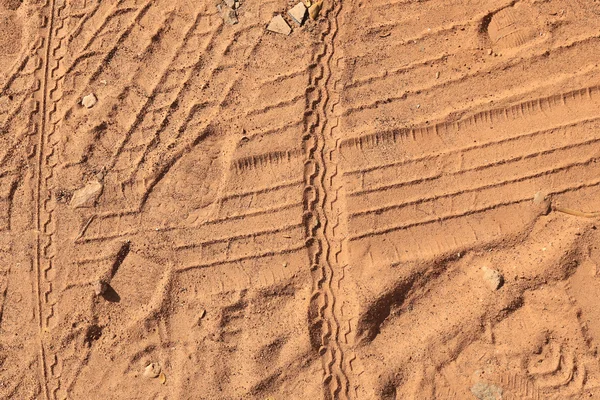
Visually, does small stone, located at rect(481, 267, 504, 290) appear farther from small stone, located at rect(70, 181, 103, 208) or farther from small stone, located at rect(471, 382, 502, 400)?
small stone, located at rect(70, 181, 103, 208)

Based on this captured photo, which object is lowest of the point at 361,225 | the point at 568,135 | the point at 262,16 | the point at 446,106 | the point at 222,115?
the point at 361,225

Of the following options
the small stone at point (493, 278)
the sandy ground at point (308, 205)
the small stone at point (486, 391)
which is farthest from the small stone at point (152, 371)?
the small stone at point (493, 278)

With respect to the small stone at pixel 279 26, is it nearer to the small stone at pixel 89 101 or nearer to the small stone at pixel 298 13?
the small stone at pixel 298 13

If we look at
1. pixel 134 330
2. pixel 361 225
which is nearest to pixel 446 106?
pixel 361 225

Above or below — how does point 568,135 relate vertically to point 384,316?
above

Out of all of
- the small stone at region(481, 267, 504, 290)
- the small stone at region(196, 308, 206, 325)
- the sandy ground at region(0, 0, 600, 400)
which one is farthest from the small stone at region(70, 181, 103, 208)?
the small stone at region(481, 267, 504, 290)

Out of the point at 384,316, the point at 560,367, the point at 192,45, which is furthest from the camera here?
the point at 192,45

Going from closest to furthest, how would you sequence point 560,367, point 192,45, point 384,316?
point 560,367, point 384,316, point 192,45

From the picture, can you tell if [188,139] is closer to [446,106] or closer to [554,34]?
[446,106]
